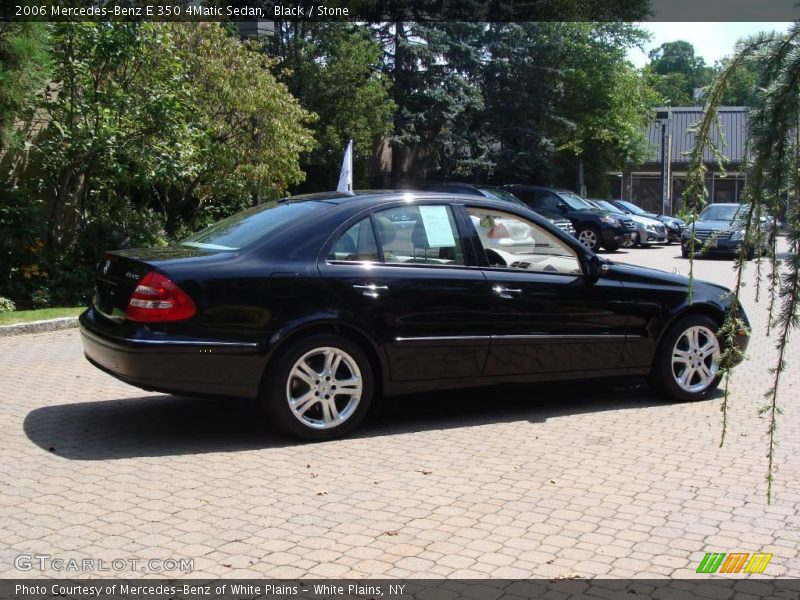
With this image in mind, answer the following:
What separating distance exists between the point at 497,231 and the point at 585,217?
2009 cm

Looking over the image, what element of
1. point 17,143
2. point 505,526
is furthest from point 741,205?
point 17,143

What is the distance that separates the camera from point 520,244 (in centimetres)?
733

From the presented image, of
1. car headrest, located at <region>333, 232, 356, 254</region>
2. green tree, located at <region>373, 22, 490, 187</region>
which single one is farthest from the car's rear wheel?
car headrest, located at <region>333, 232, 356, 254</region>

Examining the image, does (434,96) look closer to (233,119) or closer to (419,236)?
(233,119)

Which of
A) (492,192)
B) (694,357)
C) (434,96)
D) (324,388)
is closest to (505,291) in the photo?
(324,388)

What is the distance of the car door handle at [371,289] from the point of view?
642 centimetres

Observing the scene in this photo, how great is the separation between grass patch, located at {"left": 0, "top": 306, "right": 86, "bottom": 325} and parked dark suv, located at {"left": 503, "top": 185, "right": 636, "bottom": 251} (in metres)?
16.3

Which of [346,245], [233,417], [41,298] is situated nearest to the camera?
[346,245]

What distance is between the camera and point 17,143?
43.7 ft

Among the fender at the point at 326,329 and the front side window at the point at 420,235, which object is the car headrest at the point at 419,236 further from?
the fender at the point at 326,329

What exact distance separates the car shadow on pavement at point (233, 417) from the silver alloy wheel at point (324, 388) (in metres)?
0.27

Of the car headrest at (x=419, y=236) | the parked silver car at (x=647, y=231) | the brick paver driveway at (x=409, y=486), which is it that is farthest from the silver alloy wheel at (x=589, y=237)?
the car headrest at (x=419, y=236)

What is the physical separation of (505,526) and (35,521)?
8.06 feet

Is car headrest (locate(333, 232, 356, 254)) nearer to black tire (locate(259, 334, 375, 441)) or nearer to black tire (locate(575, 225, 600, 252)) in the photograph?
black tire (locate(259, 334, 375, 441))
